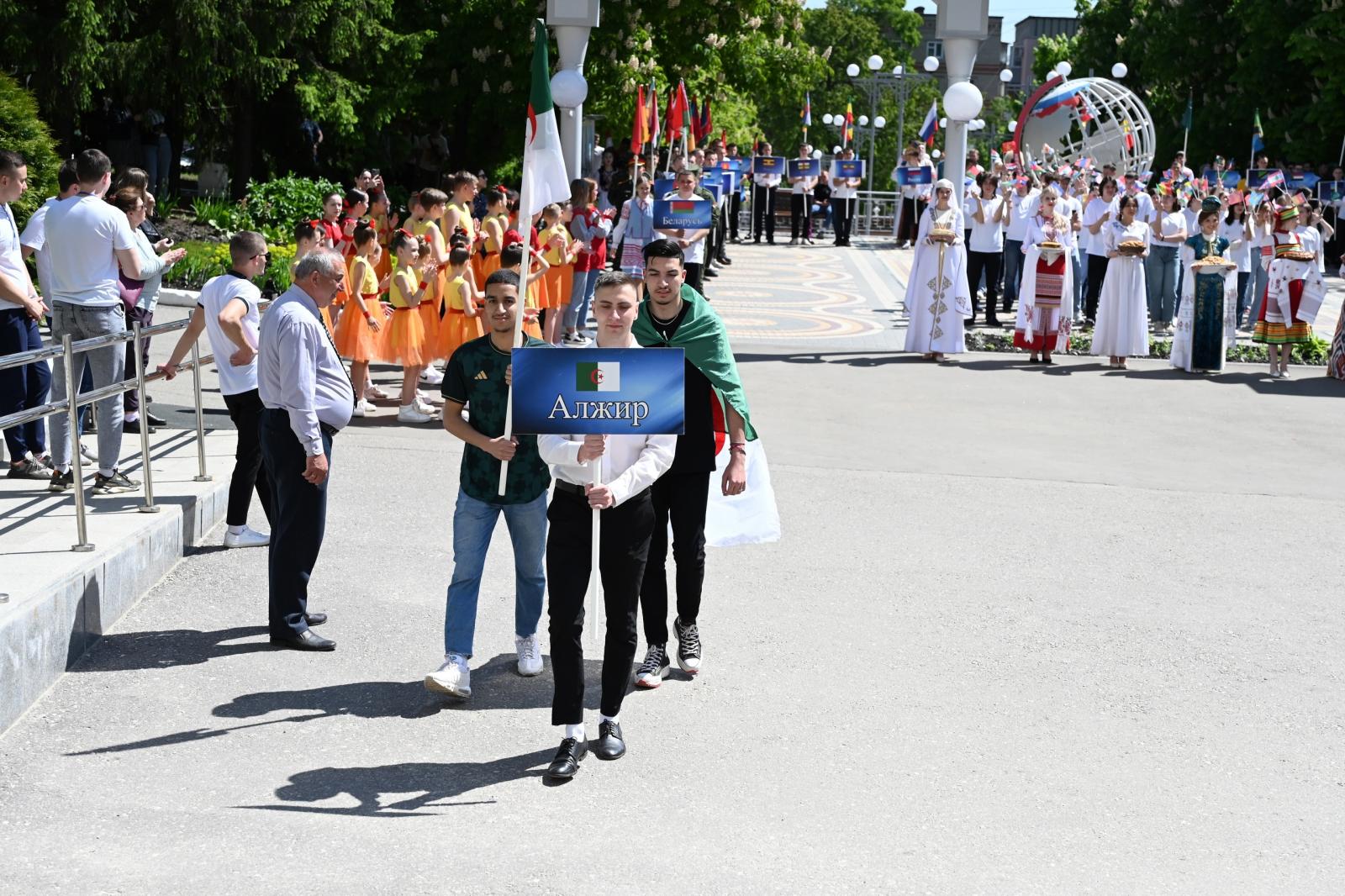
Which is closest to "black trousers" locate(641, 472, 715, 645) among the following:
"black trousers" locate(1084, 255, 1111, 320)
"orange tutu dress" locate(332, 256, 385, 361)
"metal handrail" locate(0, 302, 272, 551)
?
"metal handrail" locate(0, 302, 272, 551)

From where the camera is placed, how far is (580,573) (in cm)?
579

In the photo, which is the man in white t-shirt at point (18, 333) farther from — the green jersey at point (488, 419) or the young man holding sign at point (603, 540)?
the young man holding sign at point (603, 540)

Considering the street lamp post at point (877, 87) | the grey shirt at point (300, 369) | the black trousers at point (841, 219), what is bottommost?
the grey shirt at point (300, 369)

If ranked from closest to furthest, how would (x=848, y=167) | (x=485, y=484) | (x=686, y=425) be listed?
(x=485, y=484) < (x=686, y=425) < (x=848, y=167)

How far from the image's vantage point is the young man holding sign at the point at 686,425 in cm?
677

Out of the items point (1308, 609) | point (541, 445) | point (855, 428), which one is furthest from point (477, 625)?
point (855, 428)

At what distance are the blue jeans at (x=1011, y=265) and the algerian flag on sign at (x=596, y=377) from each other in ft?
58.4

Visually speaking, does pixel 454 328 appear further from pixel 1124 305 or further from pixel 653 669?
pixel 1124 305

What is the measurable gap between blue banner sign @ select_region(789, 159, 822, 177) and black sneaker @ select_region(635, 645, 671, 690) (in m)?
30.8

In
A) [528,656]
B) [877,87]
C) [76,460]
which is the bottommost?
[528,656]

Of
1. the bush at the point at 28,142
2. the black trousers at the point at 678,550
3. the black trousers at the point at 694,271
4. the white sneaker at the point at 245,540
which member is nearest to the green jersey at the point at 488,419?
the black trousers at the point at 678,550

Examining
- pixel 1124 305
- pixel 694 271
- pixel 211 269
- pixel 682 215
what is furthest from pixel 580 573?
pixel 211 269

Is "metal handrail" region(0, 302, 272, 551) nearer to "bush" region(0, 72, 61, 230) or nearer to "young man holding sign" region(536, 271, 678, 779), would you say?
"young man holding sign" region(536, 271, 678, 779)

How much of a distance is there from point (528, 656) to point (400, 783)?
125 centimetres
